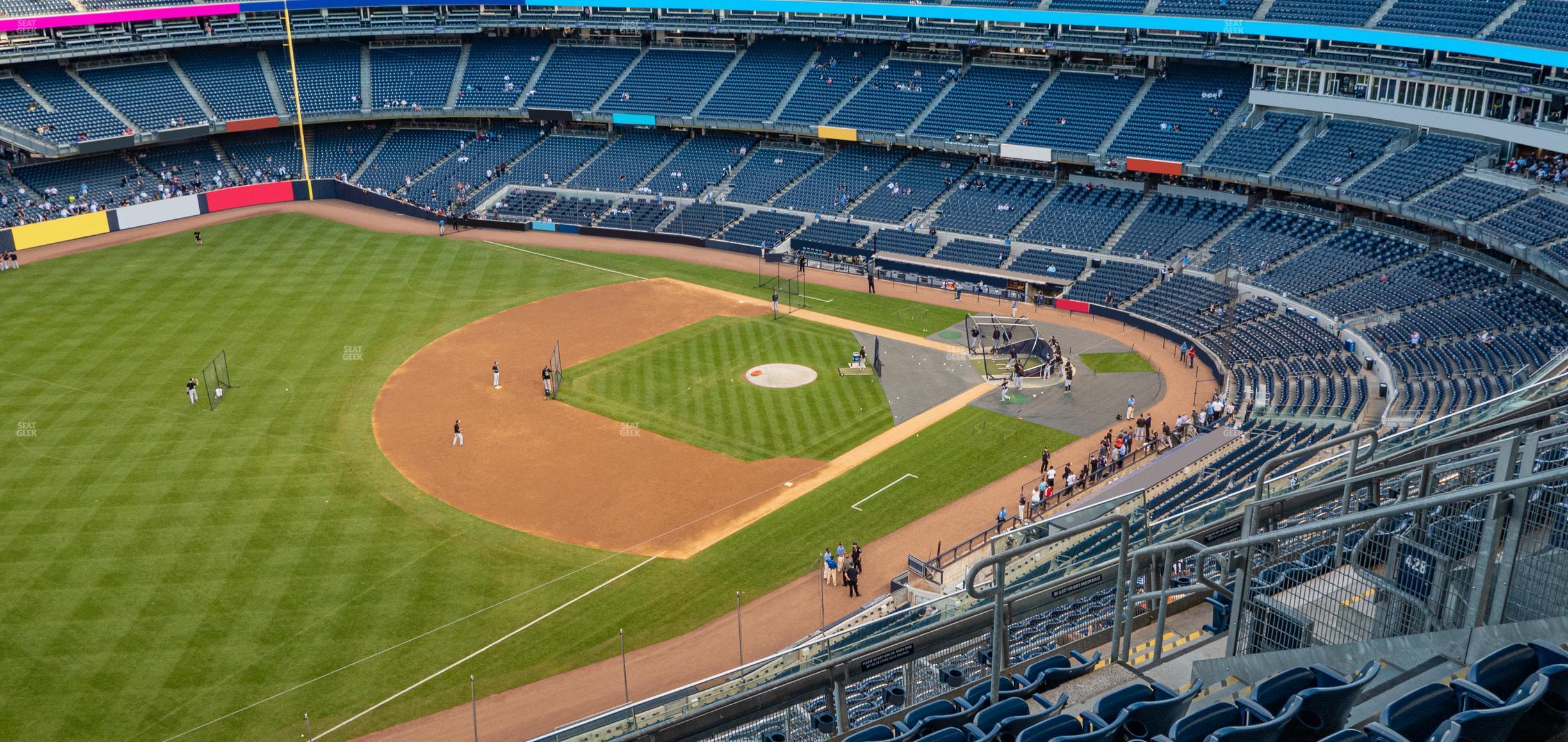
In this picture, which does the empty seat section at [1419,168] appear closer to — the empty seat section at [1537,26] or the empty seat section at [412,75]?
the empty seat section at [1537,26]

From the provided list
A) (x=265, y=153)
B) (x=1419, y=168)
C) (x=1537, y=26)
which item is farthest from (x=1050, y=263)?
(x=265, y=153)

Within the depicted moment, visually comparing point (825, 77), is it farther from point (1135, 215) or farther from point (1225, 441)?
point (1225, 441)

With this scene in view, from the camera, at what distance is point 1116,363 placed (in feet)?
166

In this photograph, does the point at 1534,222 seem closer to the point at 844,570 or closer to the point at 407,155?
the point at 844,570

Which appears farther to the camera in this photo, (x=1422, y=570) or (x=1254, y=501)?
(x=1254, y=501)

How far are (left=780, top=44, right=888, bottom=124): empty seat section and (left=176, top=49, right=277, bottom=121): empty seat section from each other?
33.3 m

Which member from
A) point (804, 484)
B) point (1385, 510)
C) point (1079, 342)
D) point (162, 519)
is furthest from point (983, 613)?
point (1079, 342)

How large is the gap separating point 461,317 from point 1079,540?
3914 centimetres

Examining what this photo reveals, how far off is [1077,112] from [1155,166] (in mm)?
7171

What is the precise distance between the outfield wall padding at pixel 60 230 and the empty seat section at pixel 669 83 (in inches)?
1184

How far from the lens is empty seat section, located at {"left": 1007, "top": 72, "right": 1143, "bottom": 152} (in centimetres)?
6475

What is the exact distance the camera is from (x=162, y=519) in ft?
117

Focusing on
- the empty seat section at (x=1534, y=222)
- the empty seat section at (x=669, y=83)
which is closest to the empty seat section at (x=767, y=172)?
the empty seat section at (x=669, y=83)

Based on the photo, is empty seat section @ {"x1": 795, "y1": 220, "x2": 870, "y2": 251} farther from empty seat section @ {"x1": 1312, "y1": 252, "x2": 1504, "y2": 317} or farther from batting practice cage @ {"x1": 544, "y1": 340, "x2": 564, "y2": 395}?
empty seat section @ {"x1": 1312, "y1": 252, "x2": 1504, "y2": 317}
